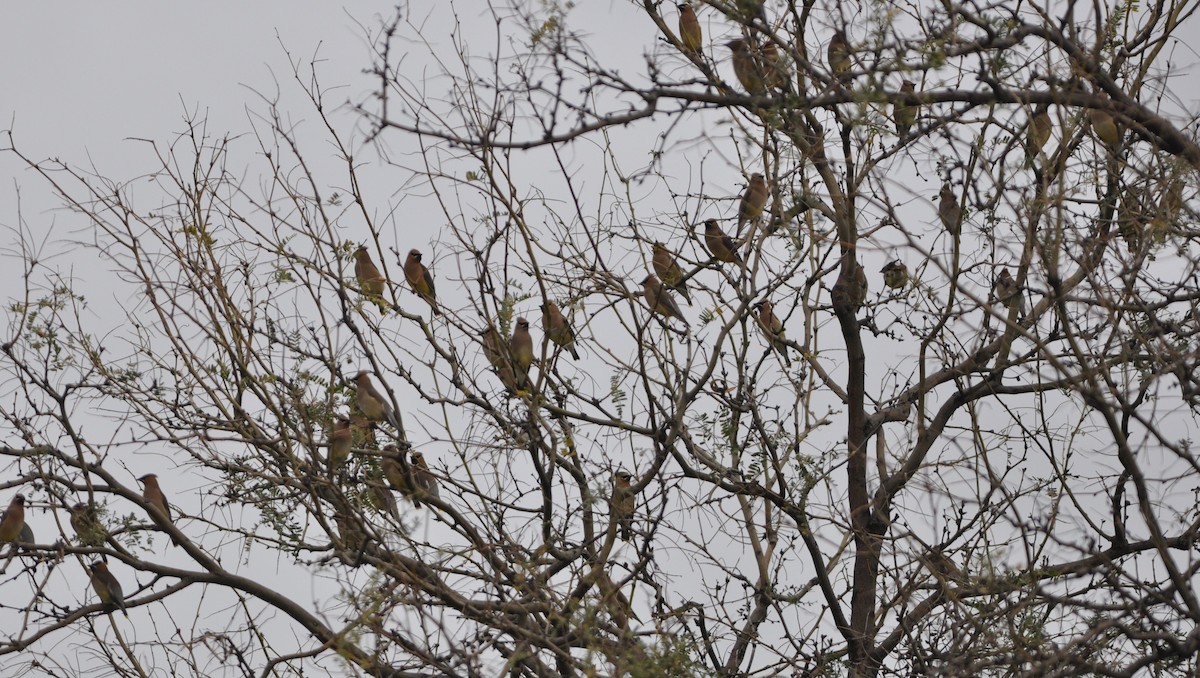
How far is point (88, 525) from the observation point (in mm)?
6305

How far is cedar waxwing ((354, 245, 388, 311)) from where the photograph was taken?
20.0ft

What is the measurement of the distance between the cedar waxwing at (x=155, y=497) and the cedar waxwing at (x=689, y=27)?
3.54 m

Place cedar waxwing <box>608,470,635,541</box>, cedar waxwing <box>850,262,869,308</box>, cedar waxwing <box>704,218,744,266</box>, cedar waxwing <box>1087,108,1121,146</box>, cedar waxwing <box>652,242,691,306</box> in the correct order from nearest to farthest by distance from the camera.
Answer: cedar waxwing <box>608,470,635,541</box>, cedar waxwing <box>1087,108,1121,146</box>, cedar waxwing <box>704,218,744,266</box>, cedar waxwing <box>652,242,691,306</box>, cedar waxwing <box>850,262,869,308</box>

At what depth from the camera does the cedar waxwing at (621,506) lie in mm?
4977

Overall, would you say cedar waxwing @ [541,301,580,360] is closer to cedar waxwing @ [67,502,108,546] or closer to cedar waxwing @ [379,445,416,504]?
cedar waxwing @ [379,445,416,504]

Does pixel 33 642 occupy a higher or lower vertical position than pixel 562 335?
lower

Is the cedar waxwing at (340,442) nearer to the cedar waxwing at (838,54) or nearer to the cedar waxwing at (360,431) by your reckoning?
the cedar waxwing at (360,431)

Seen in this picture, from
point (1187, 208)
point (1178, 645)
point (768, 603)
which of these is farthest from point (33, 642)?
point (1187, 208)

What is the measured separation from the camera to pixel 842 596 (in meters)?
6.88

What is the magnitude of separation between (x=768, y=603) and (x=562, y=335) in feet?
5.38

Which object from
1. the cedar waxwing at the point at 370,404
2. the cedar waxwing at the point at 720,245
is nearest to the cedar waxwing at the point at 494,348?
the cedar waxwing at the point at 370,404

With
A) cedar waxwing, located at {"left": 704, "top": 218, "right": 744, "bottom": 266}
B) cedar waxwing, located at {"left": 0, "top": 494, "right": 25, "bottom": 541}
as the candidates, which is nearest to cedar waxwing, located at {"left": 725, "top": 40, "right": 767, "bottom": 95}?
cedar waxwing, located at {"left": 704, "top": 218, "right": 744, "bottom": 266}

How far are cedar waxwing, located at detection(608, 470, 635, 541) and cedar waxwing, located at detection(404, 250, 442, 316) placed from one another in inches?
47.1

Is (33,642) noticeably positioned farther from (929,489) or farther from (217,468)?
(929,489)
